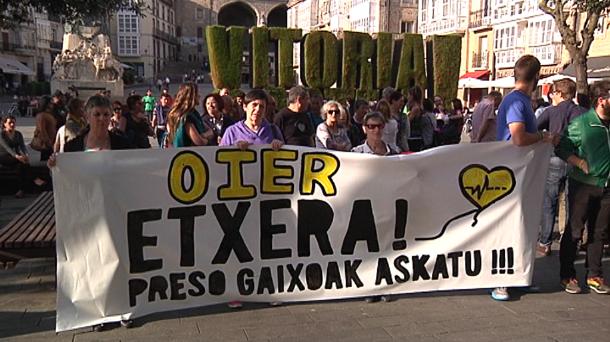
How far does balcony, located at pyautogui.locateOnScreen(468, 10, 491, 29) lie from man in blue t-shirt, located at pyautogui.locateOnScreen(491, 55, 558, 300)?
3830cm

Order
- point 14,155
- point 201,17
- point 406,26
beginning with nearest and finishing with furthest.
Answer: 1. point 14,155
2. point 406,26
3. point 201,17

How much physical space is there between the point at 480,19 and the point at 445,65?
23541mm

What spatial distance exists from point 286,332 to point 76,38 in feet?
115

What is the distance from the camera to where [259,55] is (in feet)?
63.9

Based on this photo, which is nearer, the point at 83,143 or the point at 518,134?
the point at 518,134

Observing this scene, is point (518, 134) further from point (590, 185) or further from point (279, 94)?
point (279, 94)

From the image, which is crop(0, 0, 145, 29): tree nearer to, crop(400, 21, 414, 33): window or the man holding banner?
the man holding banner

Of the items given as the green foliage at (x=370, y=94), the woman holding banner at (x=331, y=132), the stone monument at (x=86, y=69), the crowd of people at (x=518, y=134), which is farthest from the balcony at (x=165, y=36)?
the woman holding banner at (x=331, y=132)

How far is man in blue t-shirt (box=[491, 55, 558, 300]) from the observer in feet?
15.1

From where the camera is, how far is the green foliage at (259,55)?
63.3 ft

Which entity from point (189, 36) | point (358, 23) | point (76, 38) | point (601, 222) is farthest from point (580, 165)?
point (189, 36)

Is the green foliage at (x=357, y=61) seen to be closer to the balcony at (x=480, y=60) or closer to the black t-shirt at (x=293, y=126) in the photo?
the black t-shirt at (x=293, y=126)

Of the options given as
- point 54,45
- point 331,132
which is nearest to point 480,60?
point 331,132

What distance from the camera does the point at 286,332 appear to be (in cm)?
411
